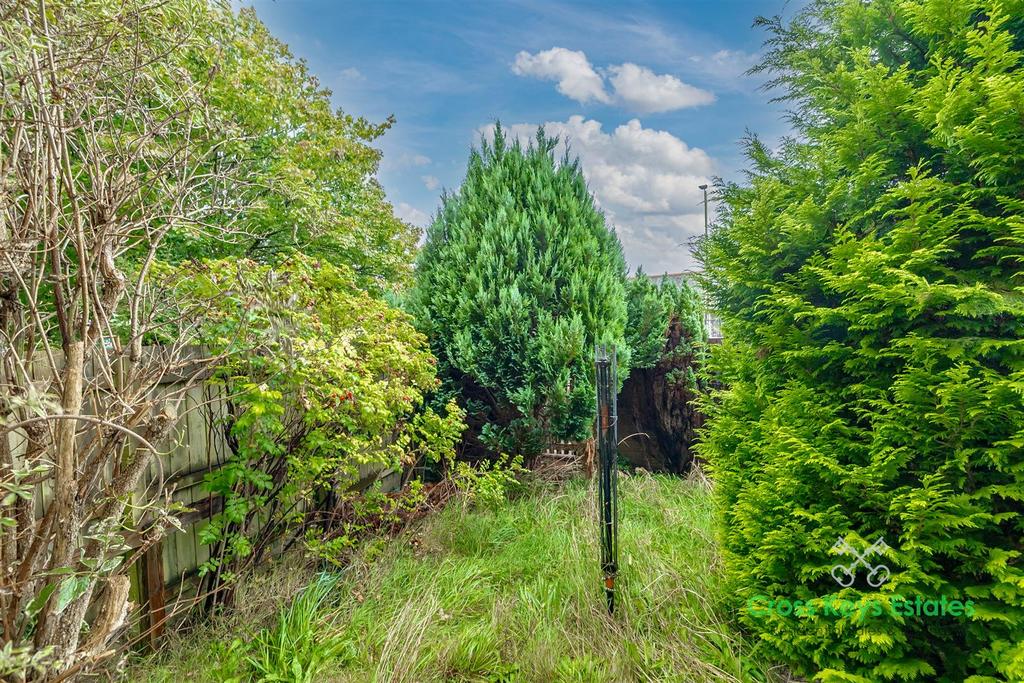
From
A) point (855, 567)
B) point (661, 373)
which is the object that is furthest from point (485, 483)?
point (661, 373)

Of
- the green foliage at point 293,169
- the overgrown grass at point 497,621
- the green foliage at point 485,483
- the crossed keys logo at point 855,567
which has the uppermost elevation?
the green foliage at point 293,169

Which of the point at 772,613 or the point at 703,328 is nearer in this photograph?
the point at 772,613

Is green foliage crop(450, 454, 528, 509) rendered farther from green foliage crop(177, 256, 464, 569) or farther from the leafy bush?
the leafy bush

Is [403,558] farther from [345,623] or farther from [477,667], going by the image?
[477,667]

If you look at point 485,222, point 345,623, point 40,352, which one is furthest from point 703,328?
point 40,352

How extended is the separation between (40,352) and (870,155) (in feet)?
12.6

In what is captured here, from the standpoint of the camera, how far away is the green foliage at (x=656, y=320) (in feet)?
20.2

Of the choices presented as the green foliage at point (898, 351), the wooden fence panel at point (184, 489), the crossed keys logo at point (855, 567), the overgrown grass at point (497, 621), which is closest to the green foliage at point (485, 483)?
the overgrown grass at point (497, 621)

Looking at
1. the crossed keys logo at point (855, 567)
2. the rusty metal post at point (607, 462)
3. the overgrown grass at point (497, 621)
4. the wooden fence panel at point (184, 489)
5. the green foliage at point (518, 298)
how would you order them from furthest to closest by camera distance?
1. the green foliage at point (518, 298)
2. the rusty metal post at point (607, 462)
3. the wooden fence panel at point (184, 489)
4. the overgrown grass at point (497, 621)
5. the crossed keys logo at point (855, 567)

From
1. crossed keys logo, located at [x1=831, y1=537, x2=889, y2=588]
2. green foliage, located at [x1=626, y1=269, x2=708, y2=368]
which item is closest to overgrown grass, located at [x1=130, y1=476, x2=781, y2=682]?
crossed keys logo, located at [x1=831, y1=537, x2=889, y2=588]

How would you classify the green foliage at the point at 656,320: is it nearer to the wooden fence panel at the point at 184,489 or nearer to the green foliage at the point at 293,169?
the green foliage at the point at 293,169

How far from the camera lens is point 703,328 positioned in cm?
635

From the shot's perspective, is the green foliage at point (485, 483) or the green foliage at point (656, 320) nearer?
the green foliage at point (485, 483)

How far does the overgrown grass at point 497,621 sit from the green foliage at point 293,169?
8.25ft
